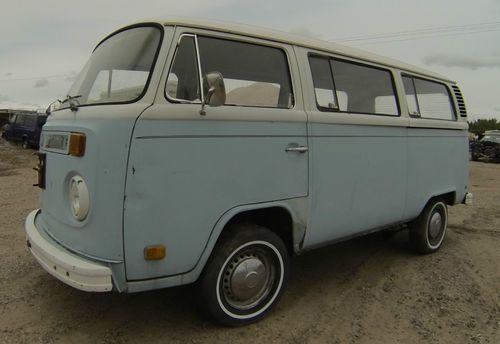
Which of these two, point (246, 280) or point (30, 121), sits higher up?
point (30, 121)

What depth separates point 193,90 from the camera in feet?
9.78

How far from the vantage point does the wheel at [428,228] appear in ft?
17.2

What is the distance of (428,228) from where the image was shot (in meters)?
5.27

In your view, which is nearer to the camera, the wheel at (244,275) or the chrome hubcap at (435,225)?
the wheel at (244,275)

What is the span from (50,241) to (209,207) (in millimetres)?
1237

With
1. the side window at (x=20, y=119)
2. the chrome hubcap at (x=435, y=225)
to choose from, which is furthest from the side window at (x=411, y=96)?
the side window at (x=20, y=119)

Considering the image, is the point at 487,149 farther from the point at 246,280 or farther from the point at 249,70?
the point at 246,280

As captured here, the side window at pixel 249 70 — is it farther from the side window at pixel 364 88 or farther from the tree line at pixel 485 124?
the tree line at pixel 485 124

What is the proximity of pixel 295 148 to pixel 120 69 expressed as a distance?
1.43m

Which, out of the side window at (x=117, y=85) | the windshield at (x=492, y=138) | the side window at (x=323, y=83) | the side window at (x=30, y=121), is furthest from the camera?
the windshield at (x=492, y=138)

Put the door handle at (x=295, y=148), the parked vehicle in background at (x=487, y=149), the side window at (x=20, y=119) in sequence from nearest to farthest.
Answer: the door handle at (x=295, y=148)
the side window at (x=20, y=119)
the parked vehicle in background at (x=487, y=149)

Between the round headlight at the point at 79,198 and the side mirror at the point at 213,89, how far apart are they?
2.94 feet

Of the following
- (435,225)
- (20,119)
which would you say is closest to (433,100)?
(435,225)

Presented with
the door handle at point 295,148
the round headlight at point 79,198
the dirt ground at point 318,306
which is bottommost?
the dirt ground at point 318,306
